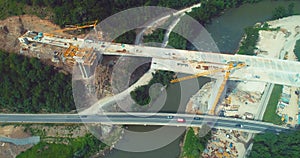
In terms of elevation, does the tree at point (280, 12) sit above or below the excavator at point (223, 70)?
above

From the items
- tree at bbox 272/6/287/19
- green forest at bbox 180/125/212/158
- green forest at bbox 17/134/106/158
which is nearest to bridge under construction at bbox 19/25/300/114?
green forest at bbox 180/125/212/158

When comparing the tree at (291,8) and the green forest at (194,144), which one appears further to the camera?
the tree at (291,8)

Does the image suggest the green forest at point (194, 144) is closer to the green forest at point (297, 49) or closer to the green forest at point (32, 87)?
the green forest at point (32, 87)

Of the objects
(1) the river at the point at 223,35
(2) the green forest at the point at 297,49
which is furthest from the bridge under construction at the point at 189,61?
(2) the green forest at the point at 297,49

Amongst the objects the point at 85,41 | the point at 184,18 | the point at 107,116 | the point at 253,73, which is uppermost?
Answer: the point at 184,18

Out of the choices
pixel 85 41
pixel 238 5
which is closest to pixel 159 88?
pixel 85 41

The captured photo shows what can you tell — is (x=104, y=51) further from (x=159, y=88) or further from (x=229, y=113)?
(x=229, y=113)

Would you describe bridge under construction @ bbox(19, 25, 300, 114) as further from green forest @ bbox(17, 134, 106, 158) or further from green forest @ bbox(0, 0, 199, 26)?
green forest @ bbox(17, 134, 106, 158)

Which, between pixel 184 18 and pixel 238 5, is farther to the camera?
pixel 238 5

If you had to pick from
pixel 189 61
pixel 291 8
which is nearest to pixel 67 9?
pixel 189 61
